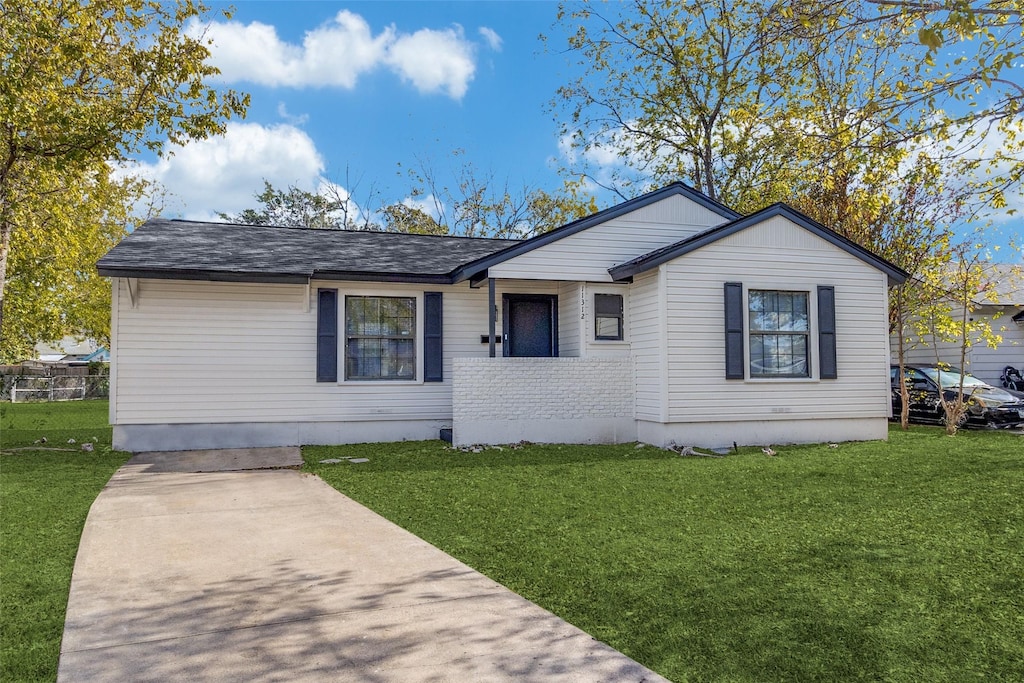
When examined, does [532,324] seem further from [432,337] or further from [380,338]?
[380,338]

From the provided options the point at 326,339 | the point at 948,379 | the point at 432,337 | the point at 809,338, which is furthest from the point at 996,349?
the point at 326,339

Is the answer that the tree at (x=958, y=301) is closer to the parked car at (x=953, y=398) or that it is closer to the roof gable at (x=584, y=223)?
the parked car at (x=953, y=398)

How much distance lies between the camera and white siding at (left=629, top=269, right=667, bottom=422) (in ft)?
36.6

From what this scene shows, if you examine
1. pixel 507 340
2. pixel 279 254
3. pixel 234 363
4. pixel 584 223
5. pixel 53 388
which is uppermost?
pixel 584 223

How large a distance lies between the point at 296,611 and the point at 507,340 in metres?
9.04

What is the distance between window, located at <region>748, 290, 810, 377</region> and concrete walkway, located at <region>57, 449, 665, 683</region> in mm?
7393

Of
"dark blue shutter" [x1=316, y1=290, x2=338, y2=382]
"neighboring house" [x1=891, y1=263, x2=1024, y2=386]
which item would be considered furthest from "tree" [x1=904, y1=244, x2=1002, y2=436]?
"dark blue shutter" [x1=316, y1=290, x2=338, y2=382]

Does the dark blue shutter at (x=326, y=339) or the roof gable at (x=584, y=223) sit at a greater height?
the roof gable at (x=584, y=223)

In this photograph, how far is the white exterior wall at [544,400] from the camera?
11.3 metres

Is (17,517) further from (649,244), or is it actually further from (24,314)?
(24,314)

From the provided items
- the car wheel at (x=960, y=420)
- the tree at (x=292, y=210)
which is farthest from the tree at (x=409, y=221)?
the car wheel at (x=960, y=420)

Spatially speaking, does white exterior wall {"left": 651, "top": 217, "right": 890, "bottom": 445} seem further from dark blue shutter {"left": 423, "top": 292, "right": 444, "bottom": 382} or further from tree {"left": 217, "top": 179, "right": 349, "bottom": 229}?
tree {"left": 217, "top": 179, "right": 349, "bottom": 229}

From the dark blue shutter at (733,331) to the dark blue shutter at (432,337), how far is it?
4641 millimetres

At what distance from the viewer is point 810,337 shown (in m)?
11.8
